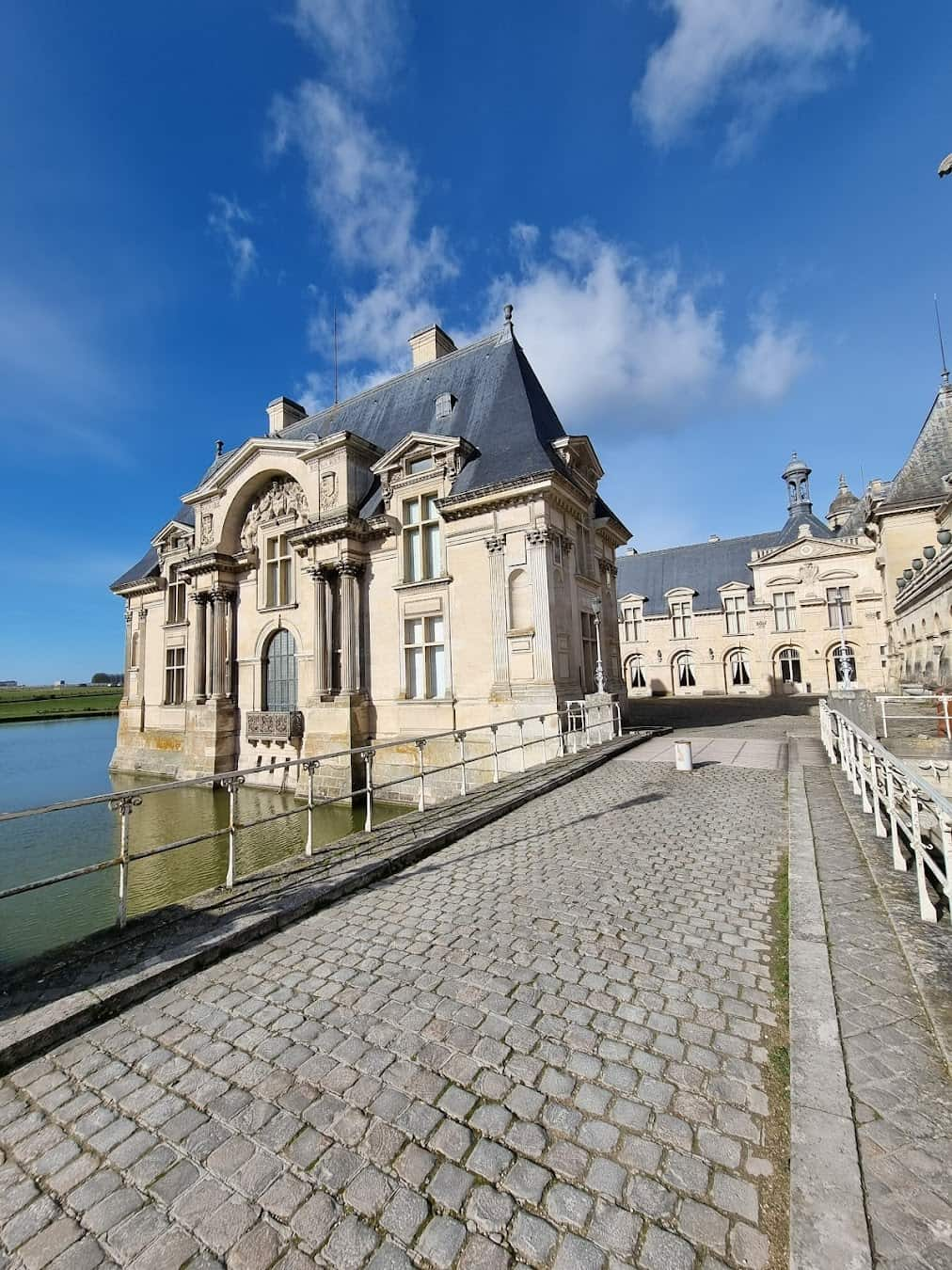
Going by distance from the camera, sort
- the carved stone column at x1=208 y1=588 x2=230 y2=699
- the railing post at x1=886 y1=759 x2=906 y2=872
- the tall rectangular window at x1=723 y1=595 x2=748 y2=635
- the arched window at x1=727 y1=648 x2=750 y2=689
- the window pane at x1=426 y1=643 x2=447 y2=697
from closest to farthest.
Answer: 1. the railing post at x1=886 y1=759 x2=906 y2=872
2. the window pane at x1=426 y1=643 x2=447 y2=697
3. the carved stone column at x1=208 y1=588 x2=230 y2=699
4. the tall rectangular window at x1=723 y1=595 x2=748 y2=635
5. the arched window at x1=727 y1=648 x2=750 y2=689

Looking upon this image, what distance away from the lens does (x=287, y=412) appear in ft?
77.4

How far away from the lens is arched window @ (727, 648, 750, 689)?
3300 centimetres

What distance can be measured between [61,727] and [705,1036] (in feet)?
193

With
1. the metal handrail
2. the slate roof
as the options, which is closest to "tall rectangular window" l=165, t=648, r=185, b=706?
the metal handrail

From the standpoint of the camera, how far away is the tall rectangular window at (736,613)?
3269 cm

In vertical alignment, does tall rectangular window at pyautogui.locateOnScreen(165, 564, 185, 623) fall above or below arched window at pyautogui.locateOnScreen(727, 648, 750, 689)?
above

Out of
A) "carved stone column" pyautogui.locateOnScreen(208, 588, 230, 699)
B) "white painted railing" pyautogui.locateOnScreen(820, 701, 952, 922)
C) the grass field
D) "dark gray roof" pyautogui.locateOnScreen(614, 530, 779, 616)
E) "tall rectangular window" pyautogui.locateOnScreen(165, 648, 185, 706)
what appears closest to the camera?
"white painted railing" pyautogui.locateOnScreen(820, 701, 952, 922)

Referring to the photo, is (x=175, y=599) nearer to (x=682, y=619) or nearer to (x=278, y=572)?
(x=278, y=572)

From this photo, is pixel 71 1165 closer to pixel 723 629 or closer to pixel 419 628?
pixel 419 628

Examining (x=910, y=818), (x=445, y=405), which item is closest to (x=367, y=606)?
(x=445, y=405)

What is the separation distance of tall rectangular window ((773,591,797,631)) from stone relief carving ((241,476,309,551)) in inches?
1072

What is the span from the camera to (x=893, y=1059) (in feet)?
8.11

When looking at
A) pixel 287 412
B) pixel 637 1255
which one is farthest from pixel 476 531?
pixel 287 412

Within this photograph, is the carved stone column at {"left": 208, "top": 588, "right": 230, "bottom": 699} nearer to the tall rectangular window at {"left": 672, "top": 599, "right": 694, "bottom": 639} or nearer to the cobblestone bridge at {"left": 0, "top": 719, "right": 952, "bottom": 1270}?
the cobblestone bridge at {"left": 0, "top": 719, "right": 952, "bottom": 1270}
